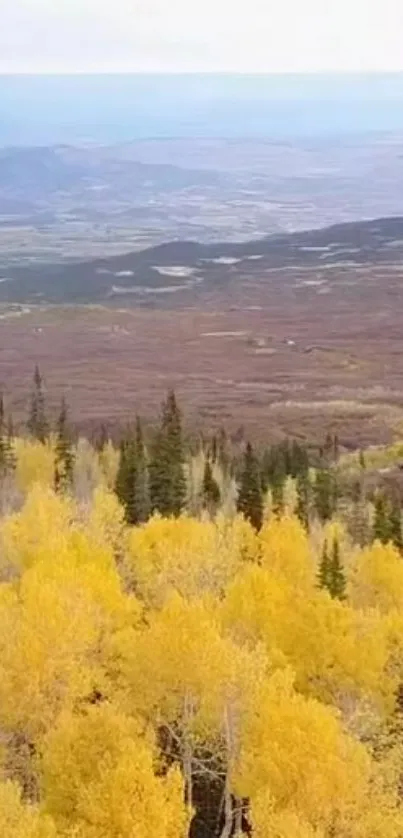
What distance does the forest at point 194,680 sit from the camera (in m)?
33.5

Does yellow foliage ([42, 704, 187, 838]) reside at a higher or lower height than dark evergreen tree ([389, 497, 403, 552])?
higher

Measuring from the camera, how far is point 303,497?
271ft

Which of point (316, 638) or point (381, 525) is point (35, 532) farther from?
point (381, 525)

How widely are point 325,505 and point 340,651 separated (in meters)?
41.1

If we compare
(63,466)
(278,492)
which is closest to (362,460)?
(278,492)

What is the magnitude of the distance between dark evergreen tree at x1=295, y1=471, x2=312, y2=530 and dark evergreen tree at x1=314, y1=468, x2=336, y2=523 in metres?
0.63

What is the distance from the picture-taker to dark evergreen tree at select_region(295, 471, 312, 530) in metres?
77.5

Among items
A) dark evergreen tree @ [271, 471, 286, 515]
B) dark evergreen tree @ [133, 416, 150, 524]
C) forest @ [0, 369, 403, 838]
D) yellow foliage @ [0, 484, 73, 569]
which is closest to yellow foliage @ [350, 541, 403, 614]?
forest @ [0, 369, 403, 838]

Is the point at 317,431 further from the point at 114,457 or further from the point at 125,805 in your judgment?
the point at 125,805

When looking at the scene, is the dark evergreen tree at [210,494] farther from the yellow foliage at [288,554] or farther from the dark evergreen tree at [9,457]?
the yellow foliage at [288,554]

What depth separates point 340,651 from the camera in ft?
144

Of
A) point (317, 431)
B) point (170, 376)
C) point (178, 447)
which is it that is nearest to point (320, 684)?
point (178, 447)

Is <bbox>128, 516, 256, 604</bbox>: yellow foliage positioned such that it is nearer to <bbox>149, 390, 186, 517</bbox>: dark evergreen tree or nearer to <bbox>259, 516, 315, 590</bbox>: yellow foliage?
<bbox>259, 516, 315, 590</bbox>: yellow foliage

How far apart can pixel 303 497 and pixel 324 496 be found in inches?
154
